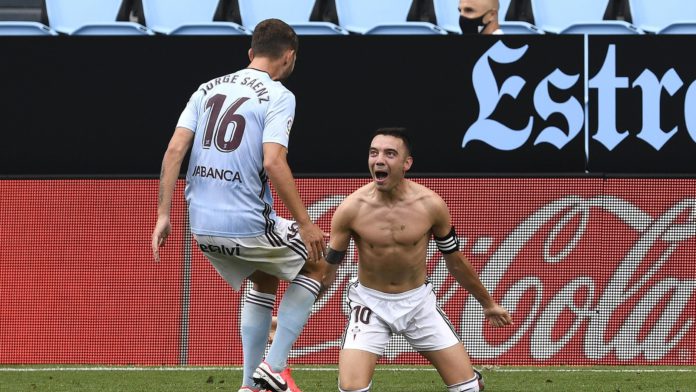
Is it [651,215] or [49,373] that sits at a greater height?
[651,215]

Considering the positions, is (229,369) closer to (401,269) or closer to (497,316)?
(401,269)

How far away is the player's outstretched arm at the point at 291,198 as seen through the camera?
611 centimetres

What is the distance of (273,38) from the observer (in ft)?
21.4

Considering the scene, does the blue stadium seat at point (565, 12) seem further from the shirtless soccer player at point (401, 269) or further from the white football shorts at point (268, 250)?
the white football shorts at point (268, 250)

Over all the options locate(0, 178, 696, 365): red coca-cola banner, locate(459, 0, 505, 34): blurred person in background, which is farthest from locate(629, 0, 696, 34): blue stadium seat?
locate(0, 178, 696, 365): red coca-cola banner

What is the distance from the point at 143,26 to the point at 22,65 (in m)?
2.60

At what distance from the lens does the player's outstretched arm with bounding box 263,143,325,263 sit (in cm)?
611

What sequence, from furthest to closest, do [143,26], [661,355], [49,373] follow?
[143,26]
[661,355]
[49,373]

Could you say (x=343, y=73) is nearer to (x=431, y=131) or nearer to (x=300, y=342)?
(x=431, y=131)

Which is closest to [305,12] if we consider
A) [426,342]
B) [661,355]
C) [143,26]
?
[143,26]

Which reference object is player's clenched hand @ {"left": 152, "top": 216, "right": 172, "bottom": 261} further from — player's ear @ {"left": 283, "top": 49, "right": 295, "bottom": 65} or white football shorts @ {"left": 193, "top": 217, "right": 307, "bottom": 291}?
player's ear @ {"left": 283, "top": 49, "right": 295, "bottom": 65}

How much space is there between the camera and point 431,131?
9.82 m

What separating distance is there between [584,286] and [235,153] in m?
4.17

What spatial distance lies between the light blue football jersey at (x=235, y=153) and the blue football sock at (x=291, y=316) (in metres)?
0.38
